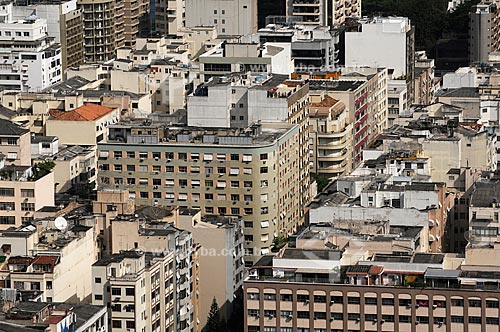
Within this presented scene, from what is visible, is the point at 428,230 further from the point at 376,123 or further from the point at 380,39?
the point at 380,39

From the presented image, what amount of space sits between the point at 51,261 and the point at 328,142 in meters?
32.5

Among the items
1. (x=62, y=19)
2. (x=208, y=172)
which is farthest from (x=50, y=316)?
(x=62, y=19)

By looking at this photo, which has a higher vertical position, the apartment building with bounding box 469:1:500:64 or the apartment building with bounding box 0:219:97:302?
the apartment building with bounding box 469:1:500:64

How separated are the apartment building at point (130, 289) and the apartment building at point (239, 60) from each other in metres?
38.1

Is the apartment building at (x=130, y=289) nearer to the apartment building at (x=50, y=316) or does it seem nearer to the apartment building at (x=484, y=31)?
the apartment building at (x=50, y=316)

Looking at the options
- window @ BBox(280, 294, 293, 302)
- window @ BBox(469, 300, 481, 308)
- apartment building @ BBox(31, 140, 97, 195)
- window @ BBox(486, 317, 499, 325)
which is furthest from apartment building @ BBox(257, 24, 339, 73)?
window @ BBox(486, 317, 499, 325)

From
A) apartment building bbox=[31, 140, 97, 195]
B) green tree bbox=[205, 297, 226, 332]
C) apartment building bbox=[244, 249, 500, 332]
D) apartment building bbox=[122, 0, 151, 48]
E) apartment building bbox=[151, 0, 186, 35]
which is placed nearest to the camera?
apartment building bbox=[244, 249, 500, 332]

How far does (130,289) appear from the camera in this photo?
276 ft

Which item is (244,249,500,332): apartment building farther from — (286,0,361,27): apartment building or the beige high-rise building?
the beige high-rise building

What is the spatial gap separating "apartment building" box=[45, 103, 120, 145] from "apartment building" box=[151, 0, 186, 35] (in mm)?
36674

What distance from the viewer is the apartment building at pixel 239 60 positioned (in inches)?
4882

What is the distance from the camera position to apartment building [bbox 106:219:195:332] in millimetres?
88500

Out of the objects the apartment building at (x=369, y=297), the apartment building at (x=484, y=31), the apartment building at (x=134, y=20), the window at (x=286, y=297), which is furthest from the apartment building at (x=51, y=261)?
the apartment building at (x=484, y=31)

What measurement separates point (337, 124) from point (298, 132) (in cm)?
840
